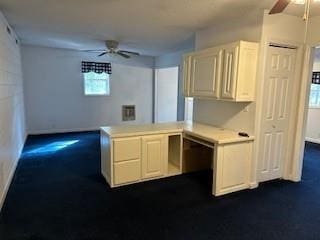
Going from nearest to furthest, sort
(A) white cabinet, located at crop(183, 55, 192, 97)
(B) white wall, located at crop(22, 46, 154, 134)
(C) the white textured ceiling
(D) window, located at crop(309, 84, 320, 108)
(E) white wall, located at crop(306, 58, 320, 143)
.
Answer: (C) the white textured ceiling
(A) white cabinet, located at crop(183, 55, 192, 97)
(E) white wall, located at crop(306, 58, 320, 143)
(D) window, located at crop(309, 84, 320, 108)
(B) white wall, located at crop(22, 46, 154, 134)

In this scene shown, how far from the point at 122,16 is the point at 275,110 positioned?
248 cm

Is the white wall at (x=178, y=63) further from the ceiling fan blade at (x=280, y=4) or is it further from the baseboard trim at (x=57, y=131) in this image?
the ceiling fan blade at (x=280, y=4)

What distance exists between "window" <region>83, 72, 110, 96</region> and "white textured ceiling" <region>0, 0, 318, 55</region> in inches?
82.4

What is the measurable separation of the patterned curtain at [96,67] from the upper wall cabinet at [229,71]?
13.0 feet

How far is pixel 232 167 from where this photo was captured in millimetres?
3027

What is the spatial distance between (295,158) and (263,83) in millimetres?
1270

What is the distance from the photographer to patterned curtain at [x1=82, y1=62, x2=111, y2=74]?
6.57 meters

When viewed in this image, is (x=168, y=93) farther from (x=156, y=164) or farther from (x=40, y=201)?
(x=40, y=201)

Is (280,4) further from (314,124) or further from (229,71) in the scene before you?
(314,124)

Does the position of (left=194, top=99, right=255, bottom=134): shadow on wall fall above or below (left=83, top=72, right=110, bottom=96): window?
below

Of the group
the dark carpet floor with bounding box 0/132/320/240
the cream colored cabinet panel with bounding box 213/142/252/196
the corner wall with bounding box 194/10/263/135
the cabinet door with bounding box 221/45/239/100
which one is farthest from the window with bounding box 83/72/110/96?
the cream colored cabinet panel with bounding box 213/142/252/196

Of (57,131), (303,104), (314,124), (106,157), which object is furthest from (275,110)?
(57,131)

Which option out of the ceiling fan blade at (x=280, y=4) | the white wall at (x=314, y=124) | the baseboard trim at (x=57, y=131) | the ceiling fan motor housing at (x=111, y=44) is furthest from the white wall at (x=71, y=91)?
the ceiling fan blade at (x=280, y=4)

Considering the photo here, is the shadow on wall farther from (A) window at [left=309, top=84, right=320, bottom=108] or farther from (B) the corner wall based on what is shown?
(A) window at [left=309, top=84, right=320, bottom=108]
